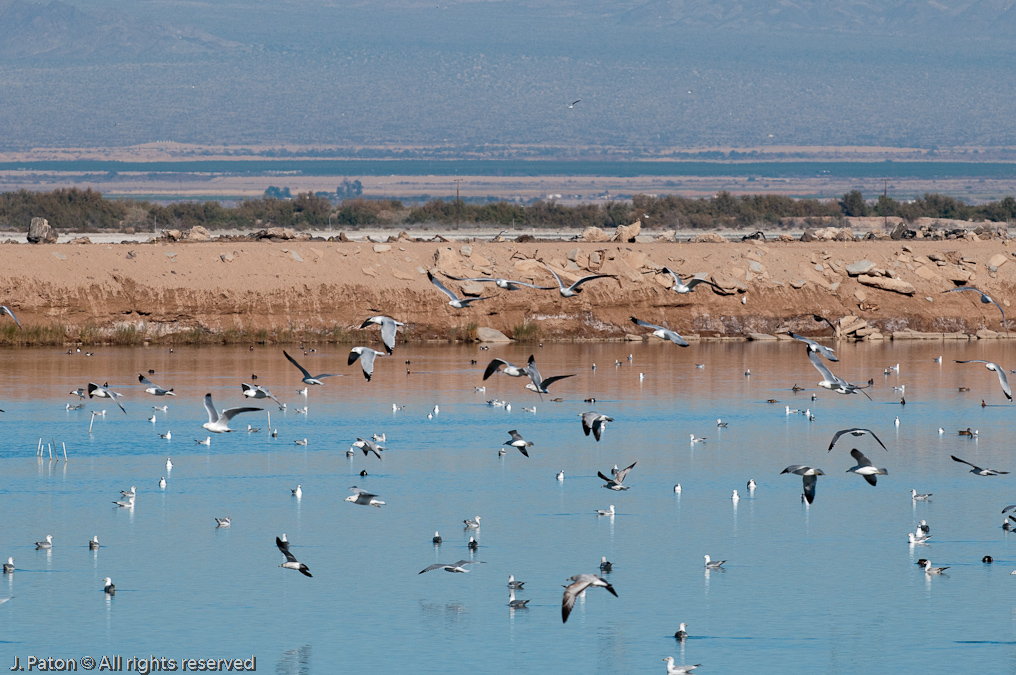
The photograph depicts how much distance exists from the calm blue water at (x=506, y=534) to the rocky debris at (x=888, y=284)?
12834 mm

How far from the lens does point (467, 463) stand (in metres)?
25.8

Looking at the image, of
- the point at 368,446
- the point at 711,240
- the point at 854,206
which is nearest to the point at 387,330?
the point at 368,446

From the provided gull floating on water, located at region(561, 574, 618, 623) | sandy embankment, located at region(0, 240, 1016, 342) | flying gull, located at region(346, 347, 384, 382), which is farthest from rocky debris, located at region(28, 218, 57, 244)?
A: gull floating on water, located at region(561, 574, 618, 623)

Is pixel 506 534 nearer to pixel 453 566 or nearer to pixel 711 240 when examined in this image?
pixel 453 566

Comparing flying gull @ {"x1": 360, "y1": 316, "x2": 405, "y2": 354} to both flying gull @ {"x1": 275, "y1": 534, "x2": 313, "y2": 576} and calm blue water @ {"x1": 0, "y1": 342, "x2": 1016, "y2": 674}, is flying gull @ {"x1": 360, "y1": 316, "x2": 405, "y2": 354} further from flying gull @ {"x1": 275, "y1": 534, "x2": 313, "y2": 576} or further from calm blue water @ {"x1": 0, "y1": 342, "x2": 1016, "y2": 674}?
flying gull @ {"x1": 275, "y1": 534, "x2": 313, "y2": 576}

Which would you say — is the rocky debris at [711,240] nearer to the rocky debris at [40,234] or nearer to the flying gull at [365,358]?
the rocky debris at [40,234]

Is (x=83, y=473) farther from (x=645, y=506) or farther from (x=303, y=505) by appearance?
(x=645, y=506)

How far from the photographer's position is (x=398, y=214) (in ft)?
288

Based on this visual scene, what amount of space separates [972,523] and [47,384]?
21.1 meters

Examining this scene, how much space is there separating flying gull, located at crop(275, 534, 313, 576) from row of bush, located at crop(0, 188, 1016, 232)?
61.2 m

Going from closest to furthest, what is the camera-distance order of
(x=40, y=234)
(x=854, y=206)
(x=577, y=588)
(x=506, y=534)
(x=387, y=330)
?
(x=577, y=588), (x=506, y=534), (x=387, y=330), (x=40, y=234), (x=854, y=206)

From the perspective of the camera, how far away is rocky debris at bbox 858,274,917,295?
1873 inches

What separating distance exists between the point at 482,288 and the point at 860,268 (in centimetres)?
1163

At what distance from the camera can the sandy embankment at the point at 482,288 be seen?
4388cm
